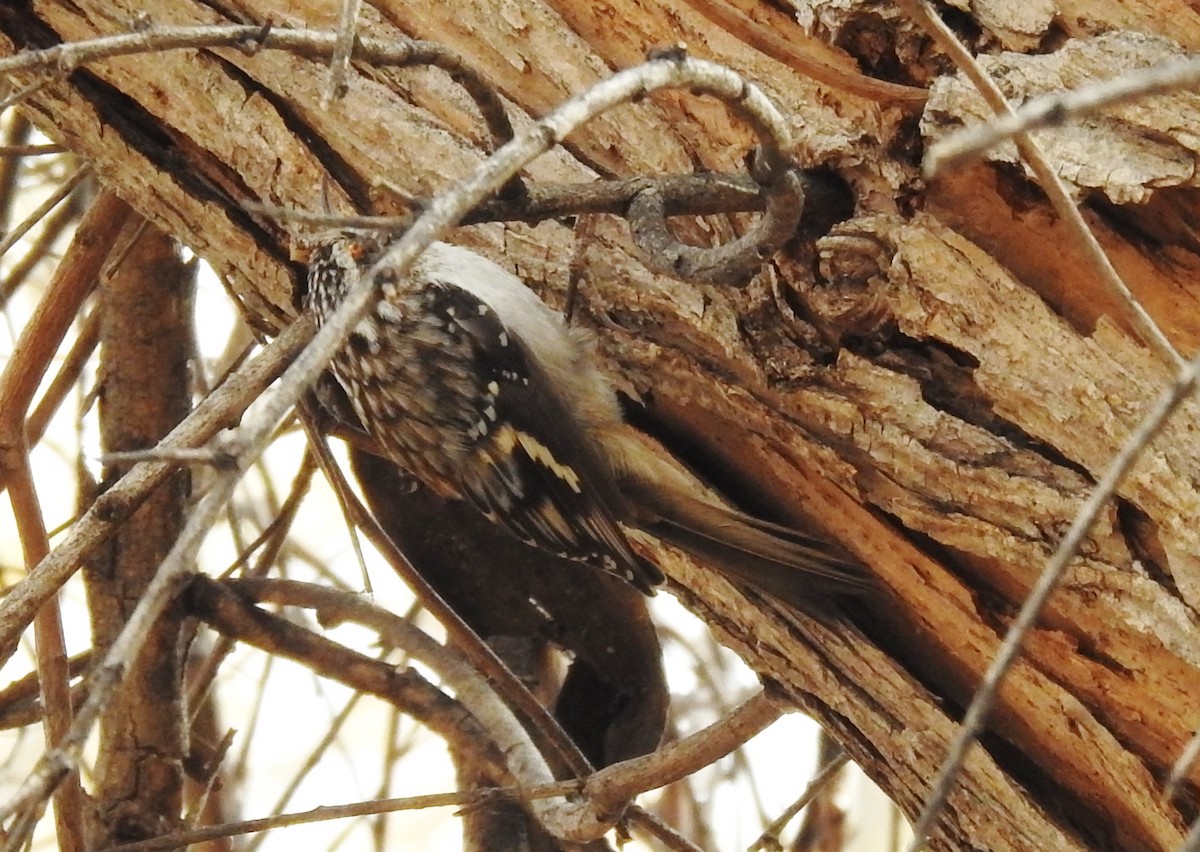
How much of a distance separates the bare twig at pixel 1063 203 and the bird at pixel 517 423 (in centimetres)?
88

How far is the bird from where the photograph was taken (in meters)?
1.95

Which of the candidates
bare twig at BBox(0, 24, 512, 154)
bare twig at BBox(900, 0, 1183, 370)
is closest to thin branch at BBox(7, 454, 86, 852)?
bare twig at BBox(0, 24, 512, 154)

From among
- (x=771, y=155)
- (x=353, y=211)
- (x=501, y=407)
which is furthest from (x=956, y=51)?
(x=501, y=407)

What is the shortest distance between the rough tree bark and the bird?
0.07 m

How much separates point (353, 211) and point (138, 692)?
33.8 inches

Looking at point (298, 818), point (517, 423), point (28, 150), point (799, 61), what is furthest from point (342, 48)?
point (28, 150)

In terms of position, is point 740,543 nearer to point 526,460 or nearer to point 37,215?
point 526,460

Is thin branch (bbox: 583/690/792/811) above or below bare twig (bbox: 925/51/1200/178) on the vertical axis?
above

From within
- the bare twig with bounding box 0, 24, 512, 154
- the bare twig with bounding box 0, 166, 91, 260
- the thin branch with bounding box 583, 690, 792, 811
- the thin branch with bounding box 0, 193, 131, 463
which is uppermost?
the bare twig with bounding box 0, 166, 91, 260

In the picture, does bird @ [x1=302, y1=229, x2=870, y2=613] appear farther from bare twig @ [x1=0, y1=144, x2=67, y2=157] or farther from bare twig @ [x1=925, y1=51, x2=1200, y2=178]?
bare twig @ [x1=925, y1=51, x2=1200, y2=178]

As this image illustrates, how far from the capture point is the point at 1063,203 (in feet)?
3.16

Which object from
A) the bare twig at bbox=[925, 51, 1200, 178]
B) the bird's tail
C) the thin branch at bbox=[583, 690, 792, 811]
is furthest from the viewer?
the thin branch at bbox=[583, 690, 792, 811]

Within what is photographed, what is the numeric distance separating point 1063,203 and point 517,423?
1.35 meters

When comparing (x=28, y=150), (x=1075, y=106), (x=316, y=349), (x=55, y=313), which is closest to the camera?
(x=1075, y=106)
